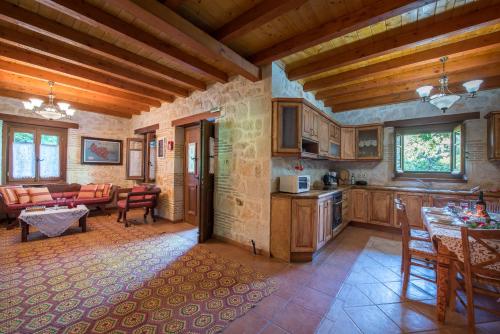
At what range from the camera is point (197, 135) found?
4.68 metres

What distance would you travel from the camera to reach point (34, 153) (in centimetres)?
536

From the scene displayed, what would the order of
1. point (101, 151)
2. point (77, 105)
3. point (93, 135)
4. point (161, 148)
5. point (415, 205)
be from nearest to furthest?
point (415, 205), point (161, 148), point (77, 105), point (93, 135), point (101, 151)

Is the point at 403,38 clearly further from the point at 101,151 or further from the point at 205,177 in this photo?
the point at 101,151

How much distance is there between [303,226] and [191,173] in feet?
9.56

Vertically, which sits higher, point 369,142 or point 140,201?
point 369,142

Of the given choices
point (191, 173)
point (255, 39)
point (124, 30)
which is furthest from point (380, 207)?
point (124, 30)

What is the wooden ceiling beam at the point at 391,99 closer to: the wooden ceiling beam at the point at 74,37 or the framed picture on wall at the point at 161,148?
the wooden ceiling beam at the point at 74,37

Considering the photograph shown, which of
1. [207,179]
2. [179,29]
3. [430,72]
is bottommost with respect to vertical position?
[207,179]

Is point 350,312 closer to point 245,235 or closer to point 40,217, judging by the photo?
point 245,235

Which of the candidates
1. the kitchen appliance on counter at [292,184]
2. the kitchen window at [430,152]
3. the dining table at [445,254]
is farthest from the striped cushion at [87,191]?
the kitchen window at [430,152]

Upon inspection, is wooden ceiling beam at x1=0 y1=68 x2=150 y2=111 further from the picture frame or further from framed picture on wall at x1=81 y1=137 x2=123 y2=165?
framed picture on wall at x1=81 y1=137 x2=123 y2=165

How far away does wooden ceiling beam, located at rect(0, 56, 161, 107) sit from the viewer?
339cm

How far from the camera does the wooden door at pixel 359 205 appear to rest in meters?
4.69

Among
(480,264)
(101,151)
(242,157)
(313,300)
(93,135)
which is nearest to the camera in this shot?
(480,264)
